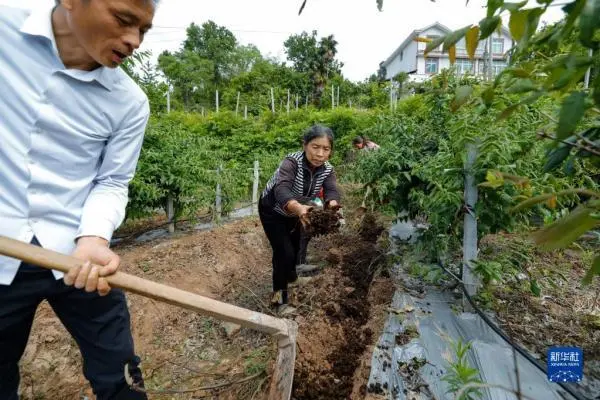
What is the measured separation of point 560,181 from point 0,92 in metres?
2.67

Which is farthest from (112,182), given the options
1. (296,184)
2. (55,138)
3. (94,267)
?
(296,184)

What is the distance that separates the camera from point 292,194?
309 centimetres

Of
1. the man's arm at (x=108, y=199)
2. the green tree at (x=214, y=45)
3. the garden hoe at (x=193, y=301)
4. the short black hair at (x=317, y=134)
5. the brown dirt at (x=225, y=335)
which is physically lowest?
the brown dirt at (x=225, y=335)

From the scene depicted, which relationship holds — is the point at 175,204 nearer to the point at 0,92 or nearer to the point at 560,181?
the point at 0,92

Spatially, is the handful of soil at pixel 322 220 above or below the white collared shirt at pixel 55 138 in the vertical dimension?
below

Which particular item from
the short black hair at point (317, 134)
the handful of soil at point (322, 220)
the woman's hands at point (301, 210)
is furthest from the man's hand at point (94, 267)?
the short black hair at point (317, 134)

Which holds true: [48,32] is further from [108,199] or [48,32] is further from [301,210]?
[301,210]

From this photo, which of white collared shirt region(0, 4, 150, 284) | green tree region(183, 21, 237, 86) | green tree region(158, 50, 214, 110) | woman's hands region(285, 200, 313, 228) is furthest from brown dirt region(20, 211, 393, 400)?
green tree region(183, 21, 237, 86)

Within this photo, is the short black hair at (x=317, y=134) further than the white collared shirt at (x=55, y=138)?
Yes

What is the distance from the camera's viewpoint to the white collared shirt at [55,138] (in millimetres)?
1190

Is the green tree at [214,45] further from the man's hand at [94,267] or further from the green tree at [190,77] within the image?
the man's hand at [94,267]

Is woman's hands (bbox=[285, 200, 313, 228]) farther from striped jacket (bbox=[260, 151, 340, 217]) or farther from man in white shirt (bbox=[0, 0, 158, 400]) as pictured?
man in white shirt (bbox=[0, 0, 158, 400])

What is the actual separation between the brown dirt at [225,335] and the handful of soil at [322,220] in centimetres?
60

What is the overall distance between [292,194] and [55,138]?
199 centimetres
